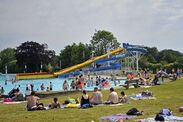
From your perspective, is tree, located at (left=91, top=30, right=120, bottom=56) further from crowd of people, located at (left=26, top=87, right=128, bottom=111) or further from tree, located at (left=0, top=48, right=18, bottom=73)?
crowd of people, located at (left=26, top=87, right=128, bottom=111)

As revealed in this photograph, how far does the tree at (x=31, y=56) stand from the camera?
10144cm

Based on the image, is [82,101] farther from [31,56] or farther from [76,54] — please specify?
[31,56]

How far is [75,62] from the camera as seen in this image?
316 ft

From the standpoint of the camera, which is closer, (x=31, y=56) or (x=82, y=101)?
(x=82, y=101)

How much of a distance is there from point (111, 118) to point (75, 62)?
83.9 m

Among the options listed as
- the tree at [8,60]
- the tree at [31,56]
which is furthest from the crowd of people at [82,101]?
the tree at [8,60]

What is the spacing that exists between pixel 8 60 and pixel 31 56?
19.6 m

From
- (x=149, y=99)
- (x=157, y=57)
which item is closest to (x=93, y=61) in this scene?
(x=149, y=99)

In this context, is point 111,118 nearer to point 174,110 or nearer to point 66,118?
point 66,118

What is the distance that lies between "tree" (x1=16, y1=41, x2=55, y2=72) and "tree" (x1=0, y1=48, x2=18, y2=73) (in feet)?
20.3

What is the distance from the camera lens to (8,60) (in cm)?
11894

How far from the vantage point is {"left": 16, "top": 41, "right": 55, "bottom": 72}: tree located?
10144 centimetres

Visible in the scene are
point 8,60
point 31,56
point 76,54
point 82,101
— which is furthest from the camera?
point 8,60

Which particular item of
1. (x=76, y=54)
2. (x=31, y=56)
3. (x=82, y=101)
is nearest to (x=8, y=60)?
(x=31, y=56)
